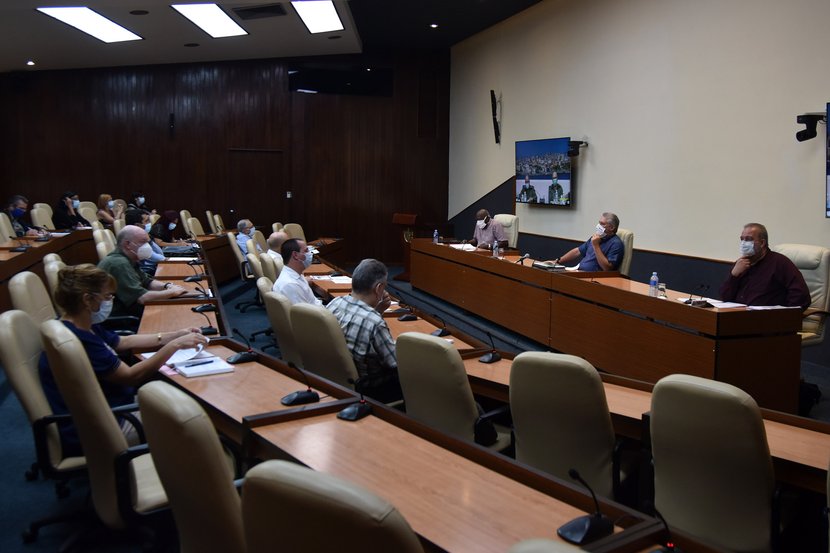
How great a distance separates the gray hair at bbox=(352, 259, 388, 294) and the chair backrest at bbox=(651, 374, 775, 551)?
1.59m

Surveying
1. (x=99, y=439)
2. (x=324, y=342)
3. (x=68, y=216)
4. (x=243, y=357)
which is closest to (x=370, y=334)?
(x=324, y=342)

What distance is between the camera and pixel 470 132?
12367 mm

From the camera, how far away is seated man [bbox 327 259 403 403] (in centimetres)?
329

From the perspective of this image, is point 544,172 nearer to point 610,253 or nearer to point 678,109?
point 678,109

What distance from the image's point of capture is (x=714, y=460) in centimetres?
217

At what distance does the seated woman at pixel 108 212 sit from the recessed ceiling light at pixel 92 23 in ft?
8.42

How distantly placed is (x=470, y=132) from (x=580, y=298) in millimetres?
7411

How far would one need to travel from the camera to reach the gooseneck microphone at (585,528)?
5.03 feet

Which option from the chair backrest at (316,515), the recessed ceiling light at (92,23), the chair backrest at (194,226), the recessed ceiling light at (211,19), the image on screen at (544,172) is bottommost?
the chair backrest at (316,515)

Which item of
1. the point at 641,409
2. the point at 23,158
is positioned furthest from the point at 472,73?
the point at 641,409

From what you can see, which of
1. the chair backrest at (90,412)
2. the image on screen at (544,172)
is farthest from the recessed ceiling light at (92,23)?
the chair backrest at (90,412)

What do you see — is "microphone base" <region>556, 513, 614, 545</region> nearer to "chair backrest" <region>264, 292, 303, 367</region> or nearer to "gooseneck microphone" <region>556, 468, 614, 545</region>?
"gooseneck microphone" <region>556, 468, 614, 545</region>

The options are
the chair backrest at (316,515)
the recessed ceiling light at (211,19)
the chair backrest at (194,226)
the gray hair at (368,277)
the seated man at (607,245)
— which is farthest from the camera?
the chair backrest at (194,226)

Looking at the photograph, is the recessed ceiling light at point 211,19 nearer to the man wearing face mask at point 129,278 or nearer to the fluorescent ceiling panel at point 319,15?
the fluorescent ceiling panel at point 319,15
